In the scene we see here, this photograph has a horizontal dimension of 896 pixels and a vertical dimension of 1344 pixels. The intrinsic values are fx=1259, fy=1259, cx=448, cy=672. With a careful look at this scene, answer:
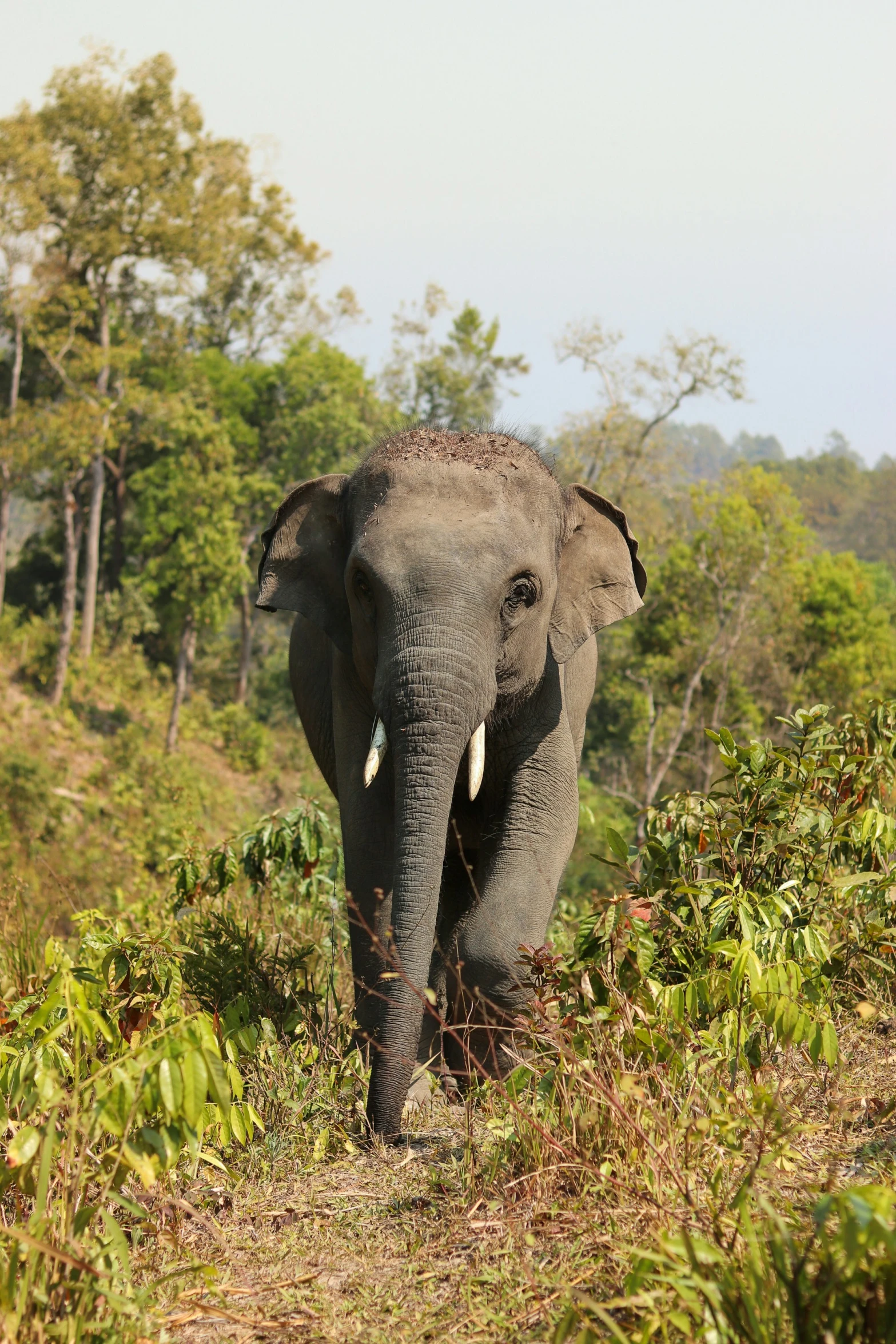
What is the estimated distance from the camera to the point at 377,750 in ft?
15.1

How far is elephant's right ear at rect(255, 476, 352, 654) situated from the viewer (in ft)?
18.1

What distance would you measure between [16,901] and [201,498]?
2576 cm

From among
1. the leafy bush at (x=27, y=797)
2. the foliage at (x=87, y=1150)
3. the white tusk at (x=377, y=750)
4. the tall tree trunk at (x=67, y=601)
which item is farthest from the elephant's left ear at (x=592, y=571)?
the tall tree trunk at (x=67, y=601)

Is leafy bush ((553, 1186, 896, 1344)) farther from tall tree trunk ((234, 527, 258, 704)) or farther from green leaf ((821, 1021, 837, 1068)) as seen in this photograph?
tall tree trunk ((234, 527, 258, 704))

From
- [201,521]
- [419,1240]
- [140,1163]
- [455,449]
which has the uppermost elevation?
[201,521]

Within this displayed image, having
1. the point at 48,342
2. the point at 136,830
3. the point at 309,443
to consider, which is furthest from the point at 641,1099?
the point at 309,443

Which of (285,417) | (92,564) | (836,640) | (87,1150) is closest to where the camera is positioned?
(87,1150)

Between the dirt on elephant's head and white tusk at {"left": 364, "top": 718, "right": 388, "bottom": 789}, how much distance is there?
109cm

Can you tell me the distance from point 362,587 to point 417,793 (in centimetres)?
92

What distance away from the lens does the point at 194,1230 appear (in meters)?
3.62

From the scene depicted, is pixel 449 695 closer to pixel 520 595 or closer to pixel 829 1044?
pixel 520 595

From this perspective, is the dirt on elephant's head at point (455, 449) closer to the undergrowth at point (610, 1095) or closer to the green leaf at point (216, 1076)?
the undergrowth at point (610, 1095)

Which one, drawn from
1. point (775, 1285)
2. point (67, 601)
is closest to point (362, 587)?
point (775, 1285)

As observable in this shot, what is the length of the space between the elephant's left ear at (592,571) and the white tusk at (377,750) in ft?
3.74
